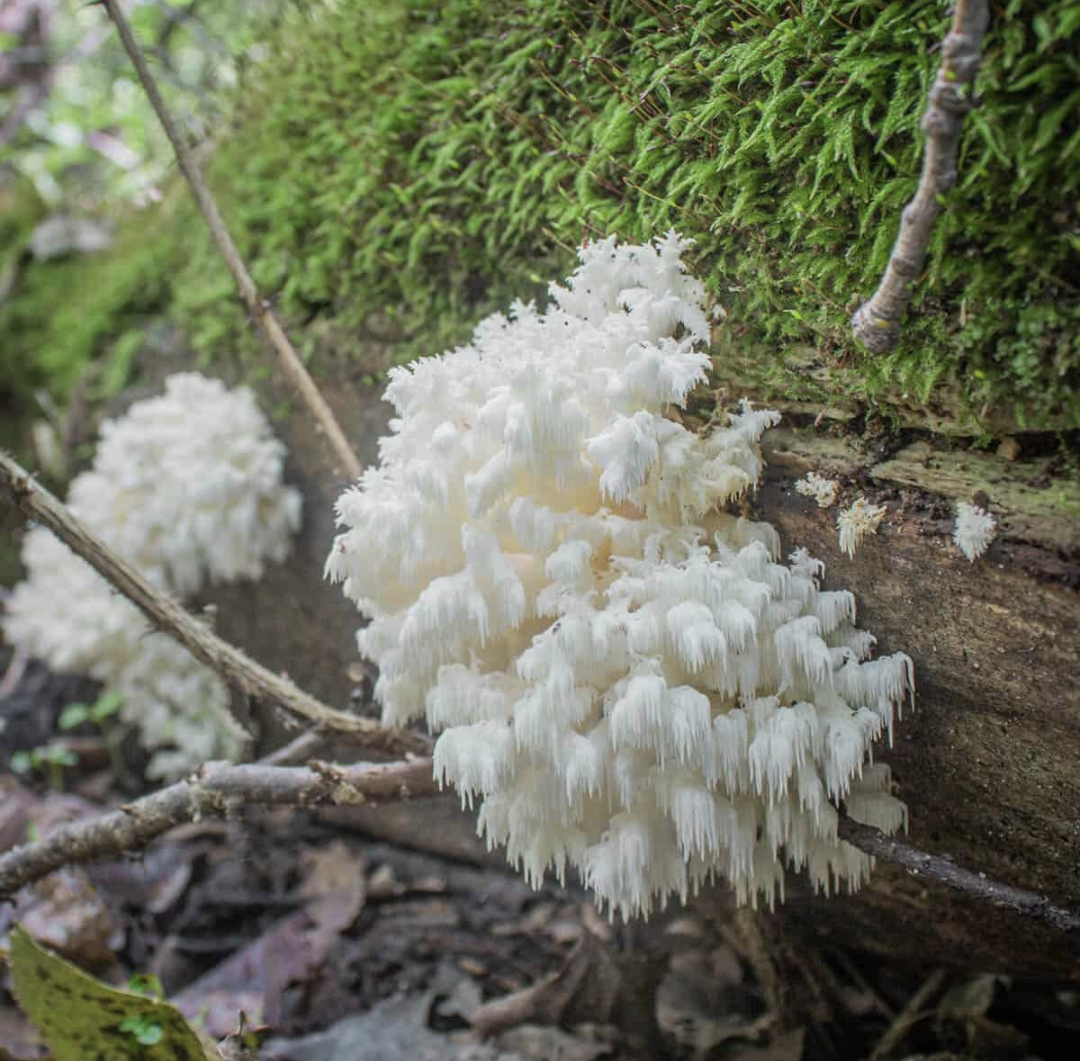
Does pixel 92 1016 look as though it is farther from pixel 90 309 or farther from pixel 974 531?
pixel 90 309

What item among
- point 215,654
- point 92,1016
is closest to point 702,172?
point 215,654

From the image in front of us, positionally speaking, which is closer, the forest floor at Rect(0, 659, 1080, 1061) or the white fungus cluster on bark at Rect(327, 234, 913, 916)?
the white fungus cluster on bark at Rect(327, 234, 913, 916)

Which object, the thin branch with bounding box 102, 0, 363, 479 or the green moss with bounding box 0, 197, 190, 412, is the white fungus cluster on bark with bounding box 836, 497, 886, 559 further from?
the green moss with bounding box 0, 197, 190, 412

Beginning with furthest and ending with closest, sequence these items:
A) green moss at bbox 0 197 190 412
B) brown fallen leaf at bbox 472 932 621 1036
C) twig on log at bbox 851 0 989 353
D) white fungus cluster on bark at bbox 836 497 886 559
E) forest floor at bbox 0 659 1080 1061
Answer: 1. green moss at bbox 0 197 190 412
2. brown fallen leaf at bbox 472 932 621 1036
3. forest floor at bbox 0 659 1080 1061
4. white fungus cluster on bark at bbox 836 497 886 559
5. twig on log at bbox 851 0 989 353

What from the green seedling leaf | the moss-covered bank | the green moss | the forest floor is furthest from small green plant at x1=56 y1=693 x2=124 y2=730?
the moss-covered bank

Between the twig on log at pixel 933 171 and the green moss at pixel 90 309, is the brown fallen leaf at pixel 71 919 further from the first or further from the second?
the twig on log at pixel 933 171

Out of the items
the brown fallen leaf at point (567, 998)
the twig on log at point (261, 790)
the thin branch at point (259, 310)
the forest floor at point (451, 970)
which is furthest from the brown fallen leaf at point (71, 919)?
the thin branch at point (259, 310)
